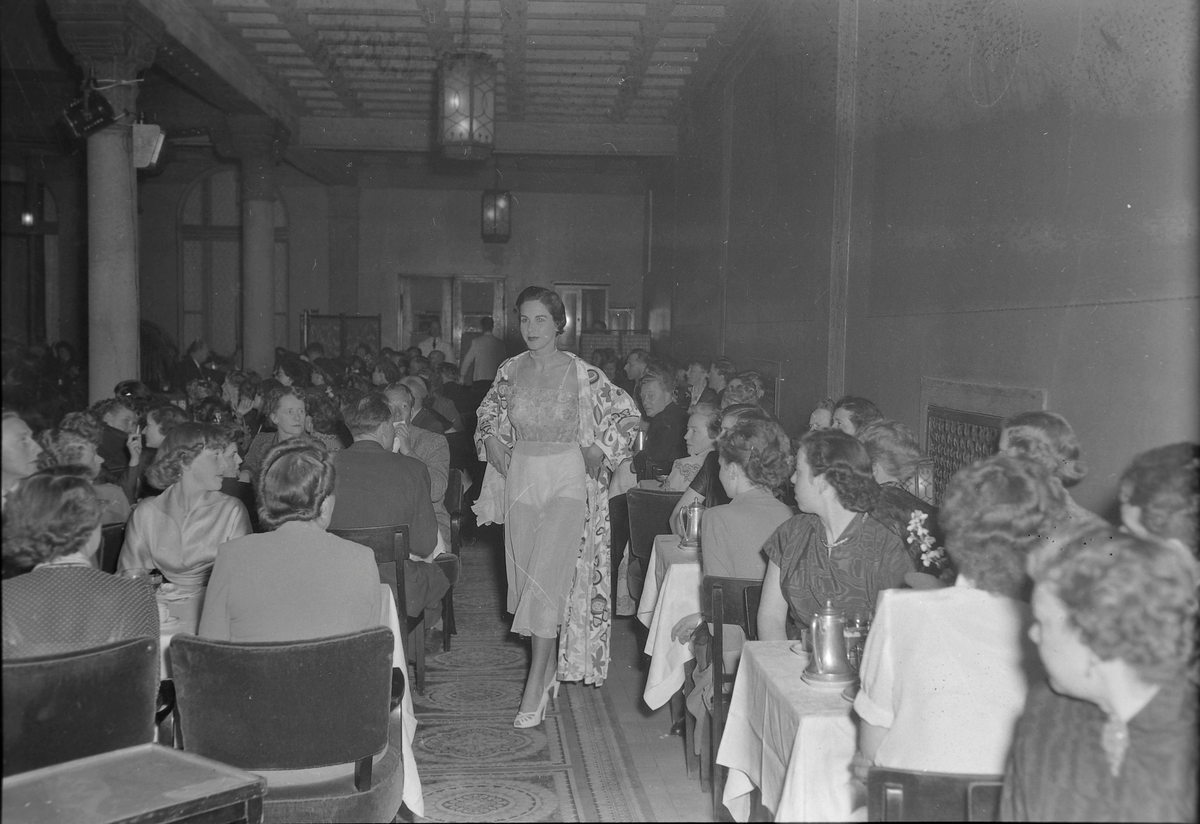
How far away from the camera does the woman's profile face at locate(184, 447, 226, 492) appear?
381 cm

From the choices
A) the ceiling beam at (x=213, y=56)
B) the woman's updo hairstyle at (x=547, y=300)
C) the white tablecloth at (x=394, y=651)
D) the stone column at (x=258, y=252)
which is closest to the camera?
A: the white tablecloth at (x=394, y=651)

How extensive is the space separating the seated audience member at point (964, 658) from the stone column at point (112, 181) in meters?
6.97

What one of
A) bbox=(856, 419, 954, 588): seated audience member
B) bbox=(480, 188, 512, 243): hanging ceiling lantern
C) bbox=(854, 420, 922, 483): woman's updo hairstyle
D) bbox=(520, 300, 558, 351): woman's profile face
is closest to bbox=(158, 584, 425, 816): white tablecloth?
bbox=(520, 300, 558, 351): woman's profile face

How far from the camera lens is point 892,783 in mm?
1819

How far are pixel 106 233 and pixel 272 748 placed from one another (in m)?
6.46

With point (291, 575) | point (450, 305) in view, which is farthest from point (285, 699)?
point (450, 305)

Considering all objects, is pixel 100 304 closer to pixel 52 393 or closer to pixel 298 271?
pixel 52 393

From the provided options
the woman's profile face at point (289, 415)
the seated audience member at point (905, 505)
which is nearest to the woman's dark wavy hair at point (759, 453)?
the seated audience member at point (905, 505)

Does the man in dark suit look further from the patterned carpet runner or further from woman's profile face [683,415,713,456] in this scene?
woman's profile face [683,415,713,456]

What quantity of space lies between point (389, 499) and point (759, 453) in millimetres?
1646

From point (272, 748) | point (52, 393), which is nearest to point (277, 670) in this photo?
point (272, 748)

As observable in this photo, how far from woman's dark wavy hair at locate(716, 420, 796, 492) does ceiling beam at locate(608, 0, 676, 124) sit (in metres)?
6.19

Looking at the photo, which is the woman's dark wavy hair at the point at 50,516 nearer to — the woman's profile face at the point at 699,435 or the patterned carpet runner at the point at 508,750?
Result: the patterned carpet runner at the point at 508,750

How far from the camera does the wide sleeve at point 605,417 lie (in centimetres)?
449
